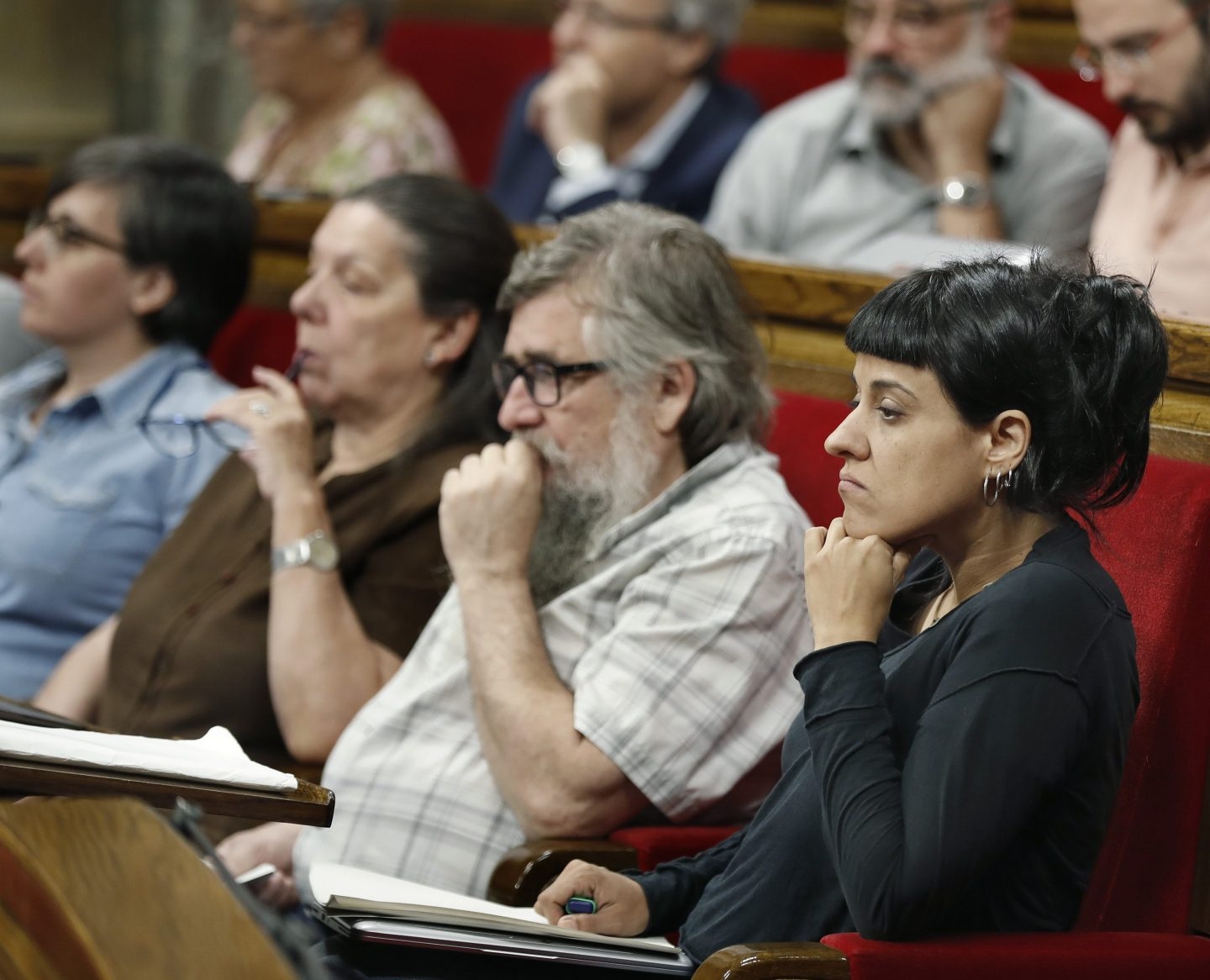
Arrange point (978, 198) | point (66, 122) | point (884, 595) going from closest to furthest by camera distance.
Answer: point (884, 595) < point (978, 198) < point (66, 122)

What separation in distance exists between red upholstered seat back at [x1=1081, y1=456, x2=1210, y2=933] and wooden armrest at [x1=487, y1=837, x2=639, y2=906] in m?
0.46

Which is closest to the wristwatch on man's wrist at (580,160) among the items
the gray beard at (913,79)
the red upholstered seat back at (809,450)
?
the gray beard at (913,79)

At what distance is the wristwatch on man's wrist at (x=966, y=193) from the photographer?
9.12 feet

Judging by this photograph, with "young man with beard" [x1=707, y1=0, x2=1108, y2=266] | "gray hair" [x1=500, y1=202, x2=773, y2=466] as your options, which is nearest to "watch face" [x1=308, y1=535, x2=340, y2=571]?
"gray hair" [x1=500, y1=202, x2=773, y2=466]

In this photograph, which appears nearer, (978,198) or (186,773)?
(186,773)

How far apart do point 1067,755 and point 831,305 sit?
3.25ft

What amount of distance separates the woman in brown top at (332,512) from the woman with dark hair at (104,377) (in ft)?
0.42

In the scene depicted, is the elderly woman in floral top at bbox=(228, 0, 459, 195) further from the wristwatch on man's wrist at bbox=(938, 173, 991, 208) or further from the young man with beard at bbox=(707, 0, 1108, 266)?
the wristwatch on man's wrist at bbox=(938, 173, 991, 208)

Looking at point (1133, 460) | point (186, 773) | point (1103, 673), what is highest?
point (1133, 460)

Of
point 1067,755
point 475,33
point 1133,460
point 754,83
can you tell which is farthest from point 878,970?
point 475,33

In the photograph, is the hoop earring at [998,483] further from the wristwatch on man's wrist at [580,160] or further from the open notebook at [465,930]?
the wristwatch on man's wrist at [580,160]

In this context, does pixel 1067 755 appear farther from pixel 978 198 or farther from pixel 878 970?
pixel 978 198

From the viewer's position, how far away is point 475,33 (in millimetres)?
4105

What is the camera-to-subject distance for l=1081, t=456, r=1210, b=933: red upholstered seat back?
1.54 m
